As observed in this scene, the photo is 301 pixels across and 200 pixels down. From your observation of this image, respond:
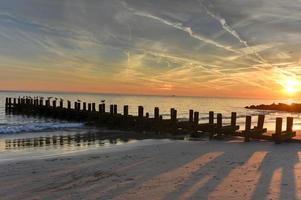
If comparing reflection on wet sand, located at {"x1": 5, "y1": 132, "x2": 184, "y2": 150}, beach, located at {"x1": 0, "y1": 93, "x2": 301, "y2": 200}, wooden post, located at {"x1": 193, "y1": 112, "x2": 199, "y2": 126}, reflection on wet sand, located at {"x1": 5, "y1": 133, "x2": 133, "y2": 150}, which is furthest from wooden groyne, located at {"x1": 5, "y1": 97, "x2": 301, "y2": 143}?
reflection on wet sand, located at {"x1": 5, "y1": 133, "x2": 133, "y2": 150}

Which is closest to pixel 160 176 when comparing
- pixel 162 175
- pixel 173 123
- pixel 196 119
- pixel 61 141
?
pixel 162 175

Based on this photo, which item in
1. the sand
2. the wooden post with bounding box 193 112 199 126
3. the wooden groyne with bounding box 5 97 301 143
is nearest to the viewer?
the sand

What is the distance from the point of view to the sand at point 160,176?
25.0ft

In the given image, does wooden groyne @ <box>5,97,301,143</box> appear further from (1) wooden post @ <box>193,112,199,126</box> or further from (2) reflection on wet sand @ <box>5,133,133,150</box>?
(2) reflection on wet sand @ <box>5,133,133,150</box>

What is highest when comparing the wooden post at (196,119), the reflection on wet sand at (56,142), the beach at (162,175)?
the wooden post at (196,119)

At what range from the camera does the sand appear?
7.61 m

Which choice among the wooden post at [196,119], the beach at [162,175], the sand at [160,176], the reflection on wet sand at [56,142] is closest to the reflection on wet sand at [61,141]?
the reflection on wet sand at [56,142]

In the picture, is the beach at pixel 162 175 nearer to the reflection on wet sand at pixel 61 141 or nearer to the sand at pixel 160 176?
the sand at pixel 160 176

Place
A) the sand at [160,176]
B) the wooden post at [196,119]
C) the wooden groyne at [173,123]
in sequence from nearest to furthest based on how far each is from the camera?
the sand at [160,176] → the wooden groyne at [173,123] → the wooden post at [196,119]

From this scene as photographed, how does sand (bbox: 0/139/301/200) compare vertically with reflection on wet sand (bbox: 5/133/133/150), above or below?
above

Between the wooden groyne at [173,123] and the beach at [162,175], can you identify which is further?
the wooden groyne at [173,123]

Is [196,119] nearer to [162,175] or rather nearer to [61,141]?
[61,141]

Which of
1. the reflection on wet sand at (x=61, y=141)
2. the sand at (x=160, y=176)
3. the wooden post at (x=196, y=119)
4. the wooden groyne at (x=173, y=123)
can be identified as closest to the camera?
the sand at (x=160, y=176)

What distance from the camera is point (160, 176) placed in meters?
9.28
